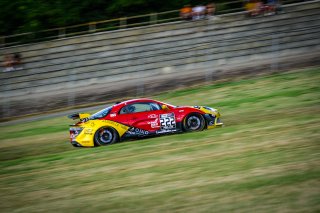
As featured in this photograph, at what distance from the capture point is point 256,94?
1945cm

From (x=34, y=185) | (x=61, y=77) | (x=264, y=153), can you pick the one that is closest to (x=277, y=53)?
(x=61, y=77)

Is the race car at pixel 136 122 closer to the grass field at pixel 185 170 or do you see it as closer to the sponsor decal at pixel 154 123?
the sponsor decal at pixel 154 123

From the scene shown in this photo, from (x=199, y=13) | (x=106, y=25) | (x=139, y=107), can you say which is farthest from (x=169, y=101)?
(x=106, y=25)

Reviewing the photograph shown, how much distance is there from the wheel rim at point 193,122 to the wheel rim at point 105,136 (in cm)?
219

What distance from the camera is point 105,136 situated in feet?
44.7

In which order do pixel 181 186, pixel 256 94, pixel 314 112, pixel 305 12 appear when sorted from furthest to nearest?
pixel 305 12 → pixel 256 94 → pixel 314 112 → pixel 181 186

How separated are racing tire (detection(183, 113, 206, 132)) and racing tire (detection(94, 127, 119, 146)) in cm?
195

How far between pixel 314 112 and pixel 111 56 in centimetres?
1690

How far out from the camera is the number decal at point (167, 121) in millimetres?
13875

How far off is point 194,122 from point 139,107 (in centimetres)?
158

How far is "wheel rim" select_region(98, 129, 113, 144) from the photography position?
1355cm

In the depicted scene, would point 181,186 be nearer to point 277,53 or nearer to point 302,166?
point 302,166

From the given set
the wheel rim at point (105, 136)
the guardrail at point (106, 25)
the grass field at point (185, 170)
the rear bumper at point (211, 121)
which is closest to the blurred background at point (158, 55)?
the guardrail at point (106, 25)

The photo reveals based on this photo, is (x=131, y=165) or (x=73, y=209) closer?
(x=73, y=209)
